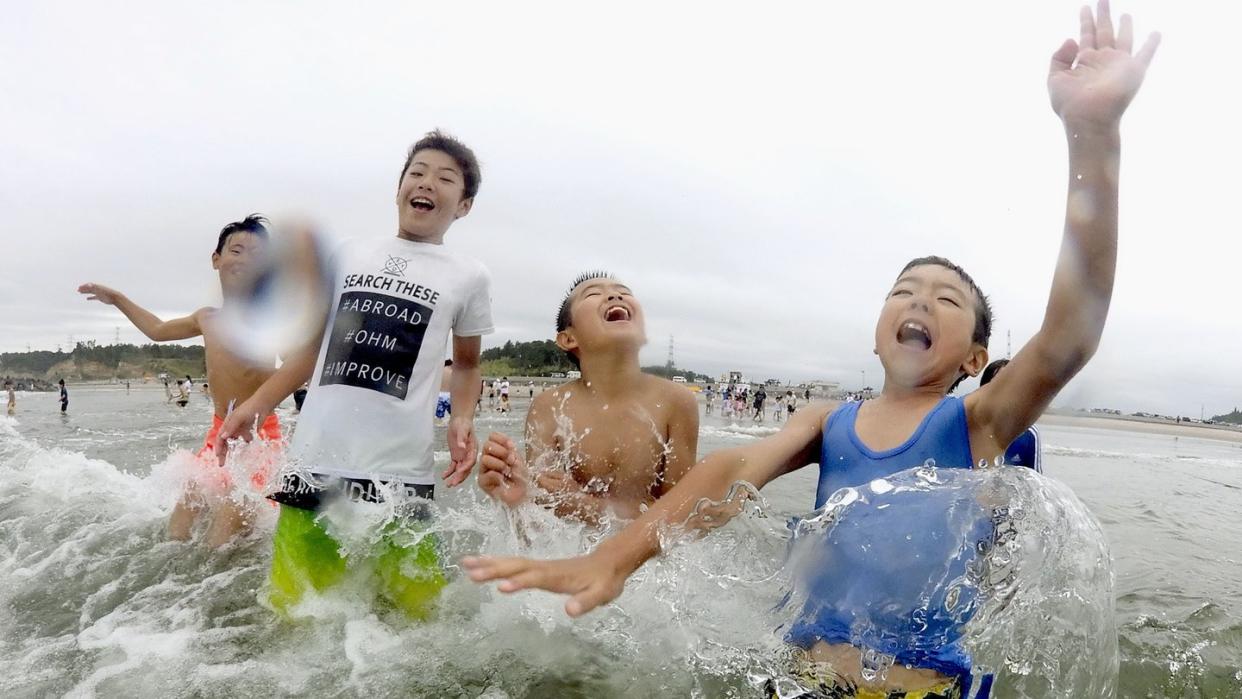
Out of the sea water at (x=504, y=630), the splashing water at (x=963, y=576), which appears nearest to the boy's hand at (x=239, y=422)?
the sea water at (x=504, y=630)

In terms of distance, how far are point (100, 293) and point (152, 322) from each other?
333 mm

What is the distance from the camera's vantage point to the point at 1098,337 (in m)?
1.72

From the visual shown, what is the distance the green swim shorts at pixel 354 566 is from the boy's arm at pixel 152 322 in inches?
99.5

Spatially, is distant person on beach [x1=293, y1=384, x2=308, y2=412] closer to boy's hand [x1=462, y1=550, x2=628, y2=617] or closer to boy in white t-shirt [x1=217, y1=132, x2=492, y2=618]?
boy in white t-shirt [x1=217, y1=132, x2=492, y2=618]

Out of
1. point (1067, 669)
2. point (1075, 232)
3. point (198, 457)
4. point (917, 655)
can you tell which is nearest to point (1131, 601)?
point (1067, 669)

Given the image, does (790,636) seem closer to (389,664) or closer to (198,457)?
(389,664)

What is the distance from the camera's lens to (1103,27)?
1761 millimetres

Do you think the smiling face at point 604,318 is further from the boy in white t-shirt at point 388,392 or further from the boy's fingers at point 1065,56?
the boy's fingers at point 1065,56

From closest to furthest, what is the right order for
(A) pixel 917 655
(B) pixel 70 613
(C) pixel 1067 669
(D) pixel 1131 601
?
(A) pixel 917 655 → (C) pixel 1067 669 → (B) pixel 70 613 → (D) pixel 1131 601

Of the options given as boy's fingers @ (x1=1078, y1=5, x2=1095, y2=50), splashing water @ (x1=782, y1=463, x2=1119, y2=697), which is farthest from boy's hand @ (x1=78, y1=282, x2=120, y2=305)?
boy's fingers @ (x1=1078, y1=5, x2=1095, y2=50)

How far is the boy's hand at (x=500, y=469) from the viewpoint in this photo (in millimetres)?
2422

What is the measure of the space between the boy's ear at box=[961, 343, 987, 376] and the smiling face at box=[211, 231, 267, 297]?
3.48m

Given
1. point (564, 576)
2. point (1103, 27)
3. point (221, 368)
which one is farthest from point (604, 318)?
point (221, 368)

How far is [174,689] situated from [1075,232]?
9.46 ft
